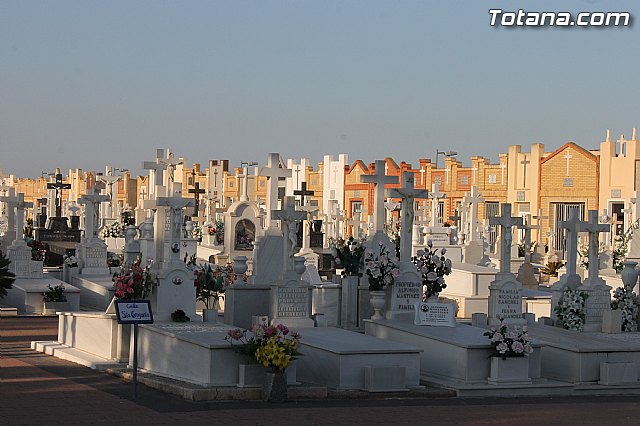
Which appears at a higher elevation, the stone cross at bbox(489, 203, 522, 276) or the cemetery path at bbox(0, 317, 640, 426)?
the stone cross at bbox(489, 203, 522, 276)

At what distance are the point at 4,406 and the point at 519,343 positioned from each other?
6.36 metres

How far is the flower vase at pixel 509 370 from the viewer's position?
14.7 metres

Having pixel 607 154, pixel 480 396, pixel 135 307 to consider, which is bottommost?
pixel 480 396

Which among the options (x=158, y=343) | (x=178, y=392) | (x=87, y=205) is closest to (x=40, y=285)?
(x=87, y=205)

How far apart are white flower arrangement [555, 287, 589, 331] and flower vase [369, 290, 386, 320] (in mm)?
3064

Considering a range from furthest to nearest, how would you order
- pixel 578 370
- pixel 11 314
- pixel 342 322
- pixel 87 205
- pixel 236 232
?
pixel 236 232 < pixel 87 205 < pixel 11 314 < pixel 342 322 < pixel 578 370

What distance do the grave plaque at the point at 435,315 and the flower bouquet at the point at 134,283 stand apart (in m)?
3.83

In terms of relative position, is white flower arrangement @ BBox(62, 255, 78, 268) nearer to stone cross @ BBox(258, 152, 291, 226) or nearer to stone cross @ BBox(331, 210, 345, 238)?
stone cross @ BBox(258, 152, 291, 226)

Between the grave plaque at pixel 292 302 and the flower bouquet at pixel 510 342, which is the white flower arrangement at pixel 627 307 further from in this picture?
the grave plaque at pixel 292 302

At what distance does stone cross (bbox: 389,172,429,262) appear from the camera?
1806 centimetres

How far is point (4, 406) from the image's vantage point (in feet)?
39.4

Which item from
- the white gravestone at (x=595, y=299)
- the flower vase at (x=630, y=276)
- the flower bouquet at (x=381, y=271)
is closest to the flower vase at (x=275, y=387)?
the flower bouquet at (x=381, y=271)

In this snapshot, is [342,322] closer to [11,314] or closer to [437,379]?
[437,379]

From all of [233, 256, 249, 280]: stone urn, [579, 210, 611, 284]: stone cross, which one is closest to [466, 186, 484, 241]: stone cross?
[579, 210, 611, 284]: stone cross
